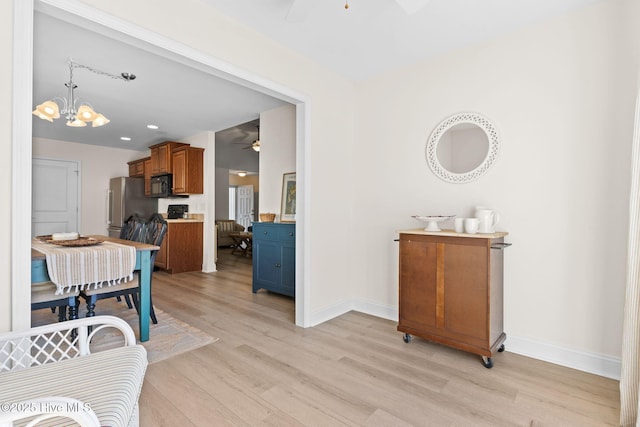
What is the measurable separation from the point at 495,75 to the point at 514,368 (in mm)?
2236

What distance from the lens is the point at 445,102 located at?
275 cm

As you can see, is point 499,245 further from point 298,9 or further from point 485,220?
point 298,9

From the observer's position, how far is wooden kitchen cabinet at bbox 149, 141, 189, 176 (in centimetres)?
565

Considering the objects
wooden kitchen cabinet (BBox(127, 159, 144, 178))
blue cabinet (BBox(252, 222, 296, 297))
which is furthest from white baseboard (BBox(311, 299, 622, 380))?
wooden kitchen cabinet (BBox(127, 159, 144, 178))

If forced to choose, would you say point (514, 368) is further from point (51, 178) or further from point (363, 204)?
point (51, 178)

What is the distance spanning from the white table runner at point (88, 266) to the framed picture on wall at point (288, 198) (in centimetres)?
190

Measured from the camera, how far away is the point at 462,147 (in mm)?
2672

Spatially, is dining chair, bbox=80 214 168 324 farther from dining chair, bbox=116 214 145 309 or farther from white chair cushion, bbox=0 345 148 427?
white chair cushion, bbox=0 345 148 427

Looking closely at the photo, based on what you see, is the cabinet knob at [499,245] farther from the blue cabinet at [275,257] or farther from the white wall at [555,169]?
the blue cabinet at [275,257]

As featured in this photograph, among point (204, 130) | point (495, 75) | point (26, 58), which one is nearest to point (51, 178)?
point (204, 130)

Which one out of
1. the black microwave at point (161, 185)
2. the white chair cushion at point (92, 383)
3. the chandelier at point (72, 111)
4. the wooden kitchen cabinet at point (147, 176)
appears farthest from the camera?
the wooden kitchen cabinet at point (147, 176)

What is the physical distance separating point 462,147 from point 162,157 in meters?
5.26

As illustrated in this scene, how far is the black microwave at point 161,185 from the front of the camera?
18.5 ft

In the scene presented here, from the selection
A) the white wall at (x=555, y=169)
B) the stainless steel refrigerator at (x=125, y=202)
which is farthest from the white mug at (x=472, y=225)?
the stainless steel refrigerator at (x=125, y=202)
